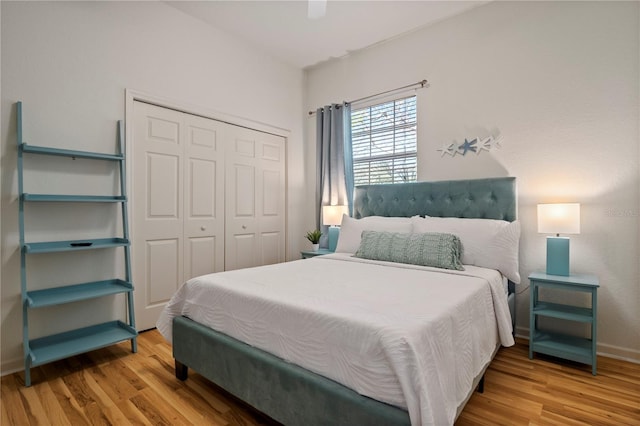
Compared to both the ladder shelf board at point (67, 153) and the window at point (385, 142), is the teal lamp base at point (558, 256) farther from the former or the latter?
the ladder shelf board at point (67, 153)

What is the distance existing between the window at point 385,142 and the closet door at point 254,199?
40.1 inches

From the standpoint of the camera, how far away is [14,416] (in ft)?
5.50

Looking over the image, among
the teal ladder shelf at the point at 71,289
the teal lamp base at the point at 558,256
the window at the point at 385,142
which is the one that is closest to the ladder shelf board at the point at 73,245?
the teal ladder shelf at the point at 71,289

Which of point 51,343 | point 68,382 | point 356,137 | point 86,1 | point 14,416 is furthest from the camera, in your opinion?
→ point 356,137

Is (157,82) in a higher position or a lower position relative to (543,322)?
higher

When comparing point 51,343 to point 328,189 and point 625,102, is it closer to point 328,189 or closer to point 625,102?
point 328,189

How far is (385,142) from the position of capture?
3641mm

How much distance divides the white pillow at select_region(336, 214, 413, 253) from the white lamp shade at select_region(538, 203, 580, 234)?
97 centimetres

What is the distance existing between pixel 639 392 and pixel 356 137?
320 cm

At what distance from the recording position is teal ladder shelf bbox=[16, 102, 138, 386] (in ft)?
6.73

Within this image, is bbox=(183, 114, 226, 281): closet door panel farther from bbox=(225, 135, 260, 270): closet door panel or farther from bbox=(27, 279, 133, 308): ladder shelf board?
bbox=(27, 279, 133, 308): ladder shelf board

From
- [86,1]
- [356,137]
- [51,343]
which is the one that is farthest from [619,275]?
[86,1]

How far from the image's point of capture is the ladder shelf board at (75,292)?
209 cm

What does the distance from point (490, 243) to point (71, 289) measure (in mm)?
3141
